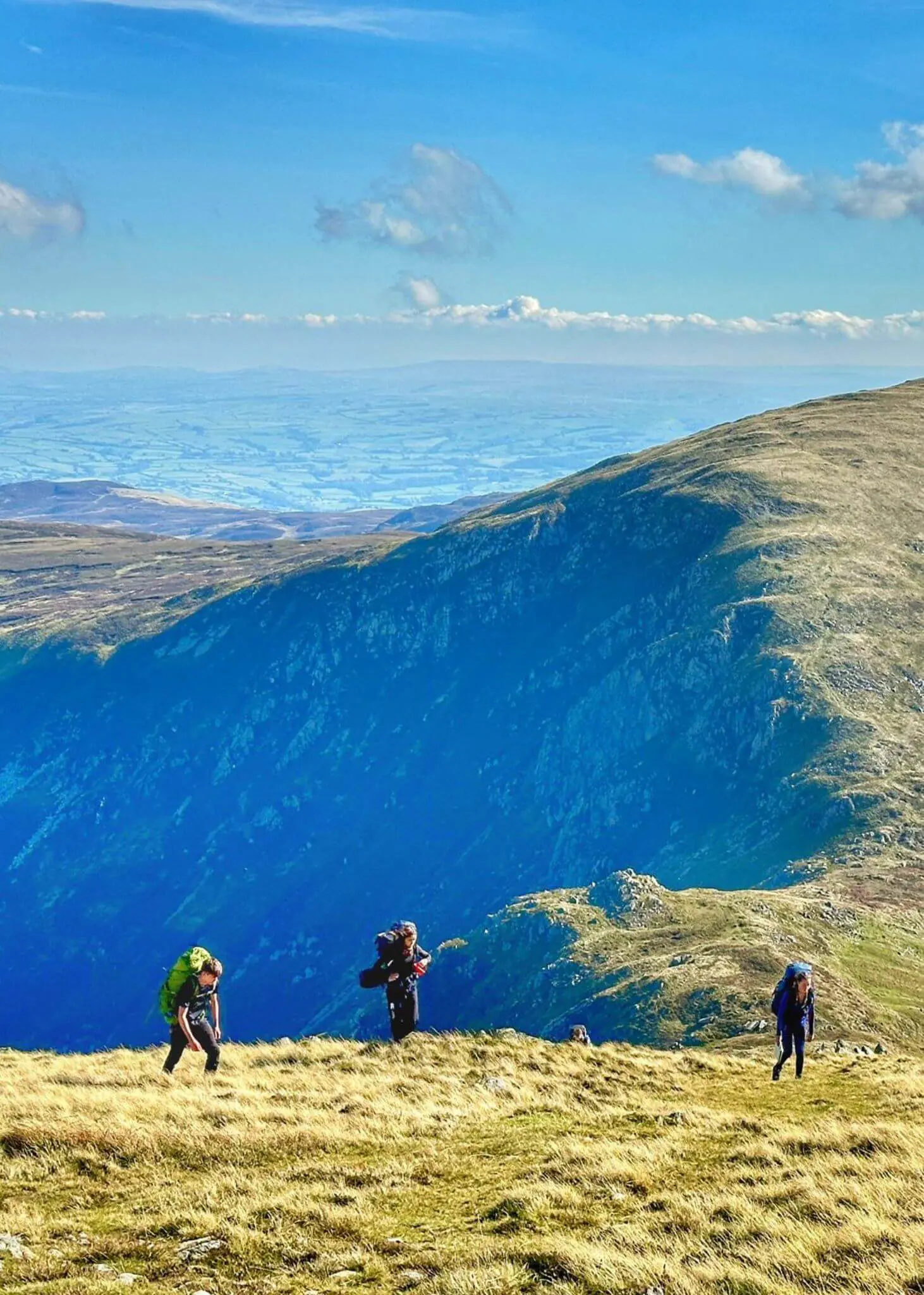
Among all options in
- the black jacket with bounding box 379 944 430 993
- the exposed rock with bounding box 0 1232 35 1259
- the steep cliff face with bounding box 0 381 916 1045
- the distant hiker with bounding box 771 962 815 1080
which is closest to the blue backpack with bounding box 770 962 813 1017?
the distant hiker with bounding box 771 962 815 1080

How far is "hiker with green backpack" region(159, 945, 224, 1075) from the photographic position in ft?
72.2

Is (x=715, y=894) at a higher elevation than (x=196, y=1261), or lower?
lower

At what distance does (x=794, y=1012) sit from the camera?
87.4ft

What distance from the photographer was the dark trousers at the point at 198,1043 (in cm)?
2303

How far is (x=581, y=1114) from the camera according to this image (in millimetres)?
21469

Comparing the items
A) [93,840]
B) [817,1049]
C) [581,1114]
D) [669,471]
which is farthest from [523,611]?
[581,1114]

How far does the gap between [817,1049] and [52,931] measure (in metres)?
169

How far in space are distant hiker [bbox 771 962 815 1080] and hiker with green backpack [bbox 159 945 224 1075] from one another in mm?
13678

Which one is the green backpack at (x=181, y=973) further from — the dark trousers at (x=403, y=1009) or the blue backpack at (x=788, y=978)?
the blue backpack at (x=788, y=978)

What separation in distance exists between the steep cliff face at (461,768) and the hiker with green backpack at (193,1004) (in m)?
77.8

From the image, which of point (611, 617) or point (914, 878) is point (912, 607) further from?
point (914, 878)

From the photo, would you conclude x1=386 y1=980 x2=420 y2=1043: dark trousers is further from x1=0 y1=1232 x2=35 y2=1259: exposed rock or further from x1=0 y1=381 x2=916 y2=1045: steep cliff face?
x1=0 y1=381 x2=916 y2=1045: steep cliff face

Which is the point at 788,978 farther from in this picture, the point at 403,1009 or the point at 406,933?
the point at 406,933

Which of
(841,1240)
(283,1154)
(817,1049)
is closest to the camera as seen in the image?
(841,1240)
